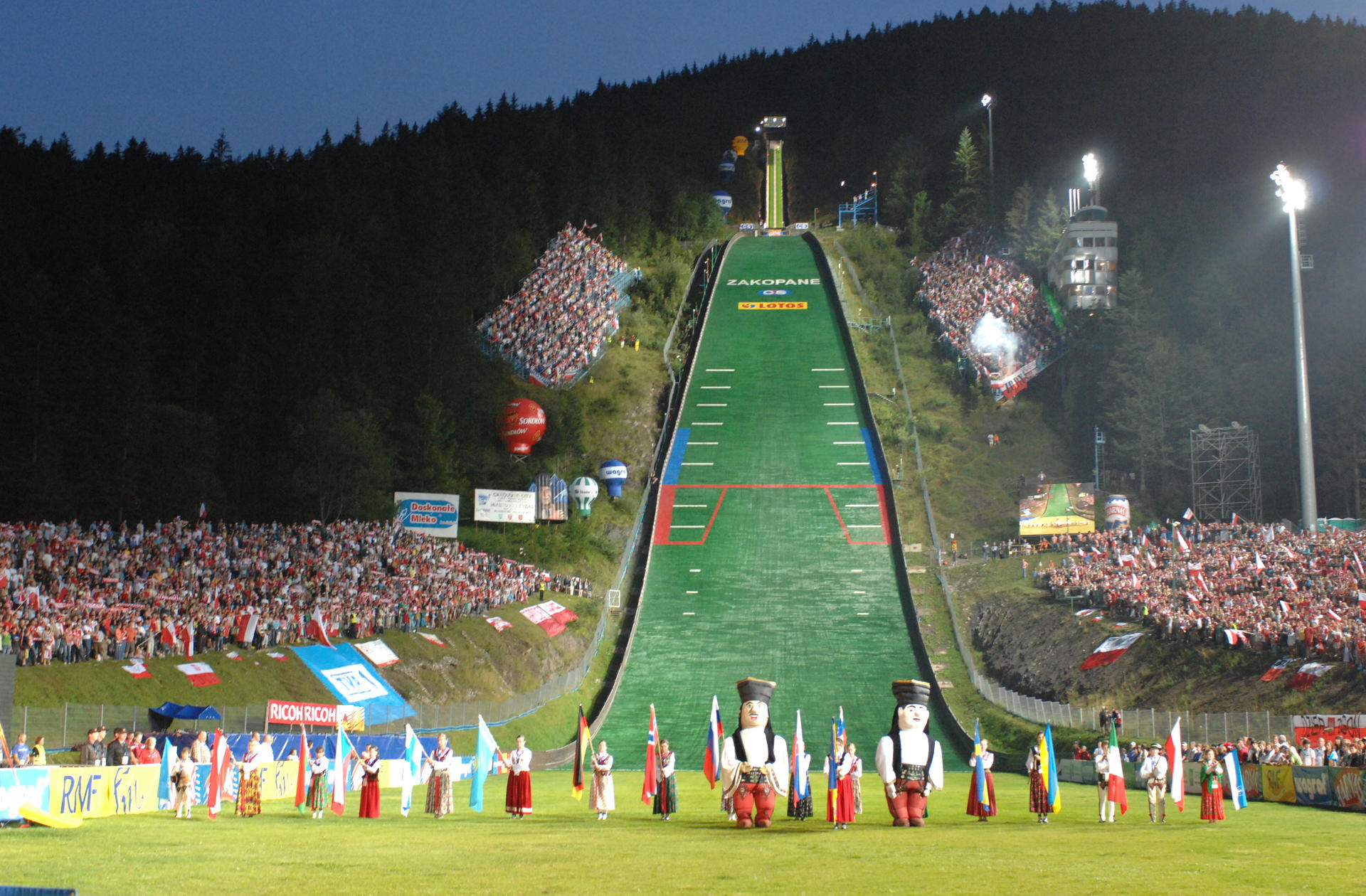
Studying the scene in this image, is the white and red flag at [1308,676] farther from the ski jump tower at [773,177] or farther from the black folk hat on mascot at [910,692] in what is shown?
the ski jump tower at [773,177]

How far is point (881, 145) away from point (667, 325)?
7304cm

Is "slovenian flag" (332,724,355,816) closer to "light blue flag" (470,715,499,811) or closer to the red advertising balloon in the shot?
"light blue flag" (470,715,499,811)

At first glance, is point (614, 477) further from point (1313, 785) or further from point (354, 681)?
point (1313, 785)

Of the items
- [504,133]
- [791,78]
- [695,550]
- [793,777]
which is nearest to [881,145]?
[791,78]

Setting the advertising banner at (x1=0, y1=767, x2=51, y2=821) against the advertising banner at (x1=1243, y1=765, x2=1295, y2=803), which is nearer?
the advertising banner at (x1=0, y1=767, x2=51, y2=821)

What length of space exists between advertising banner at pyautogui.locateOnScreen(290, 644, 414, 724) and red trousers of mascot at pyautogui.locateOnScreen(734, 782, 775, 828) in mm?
16758

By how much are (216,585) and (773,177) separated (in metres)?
97.8

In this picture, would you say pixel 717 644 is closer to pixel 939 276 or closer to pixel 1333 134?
pixel 939 276

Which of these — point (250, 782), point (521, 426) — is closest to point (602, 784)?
point (250, 782)

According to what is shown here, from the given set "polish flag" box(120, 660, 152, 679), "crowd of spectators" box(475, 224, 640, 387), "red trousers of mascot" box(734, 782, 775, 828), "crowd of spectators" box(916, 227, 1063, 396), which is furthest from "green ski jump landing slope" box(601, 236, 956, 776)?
"red trousers of mascot" box(734, 782, 775, 828)

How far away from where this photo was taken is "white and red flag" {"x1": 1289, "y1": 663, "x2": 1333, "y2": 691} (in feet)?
100

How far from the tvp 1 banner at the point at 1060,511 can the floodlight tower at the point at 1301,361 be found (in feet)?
25.1

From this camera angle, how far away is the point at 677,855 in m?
14.1

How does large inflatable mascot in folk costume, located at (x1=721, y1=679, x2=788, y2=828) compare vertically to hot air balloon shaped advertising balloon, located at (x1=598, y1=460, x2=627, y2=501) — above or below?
below
